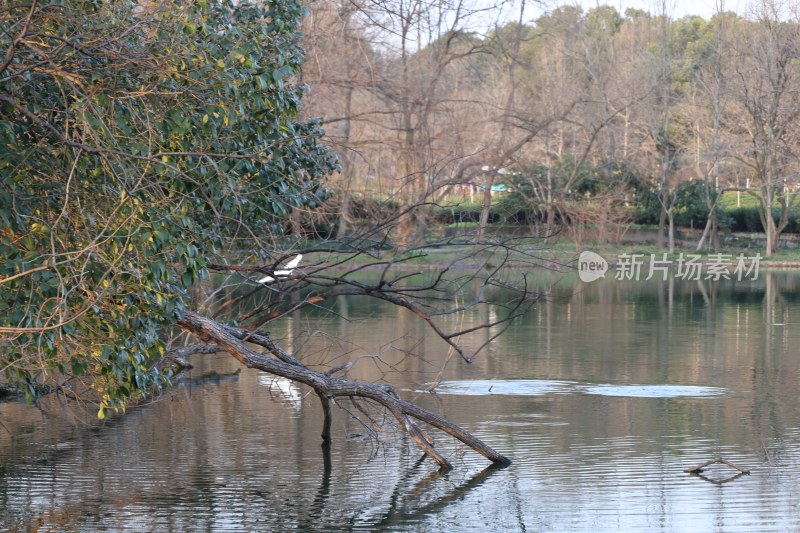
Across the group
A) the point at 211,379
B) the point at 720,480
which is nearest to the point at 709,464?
the point at 720,480

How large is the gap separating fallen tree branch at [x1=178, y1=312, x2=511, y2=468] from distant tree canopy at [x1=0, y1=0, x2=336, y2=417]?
162 cm

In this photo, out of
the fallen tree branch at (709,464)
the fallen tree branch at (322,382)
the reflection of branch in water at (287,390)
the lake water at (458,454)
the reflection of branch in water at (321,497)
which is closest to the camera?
the reflection of branch in water at (321,497)

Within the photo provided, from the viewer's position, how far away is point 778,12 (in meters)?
41.6

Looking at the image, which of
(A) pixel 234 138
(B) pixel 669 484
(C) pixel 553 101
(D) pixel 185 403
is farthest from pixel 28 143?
(C) pixel 553 101

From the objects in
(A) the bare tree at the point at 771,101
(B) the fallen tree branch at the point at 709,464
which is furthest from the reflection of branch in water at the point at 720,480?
(A) the bare tree at the point at 771,101

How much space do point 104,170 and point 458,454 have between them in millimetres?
5539

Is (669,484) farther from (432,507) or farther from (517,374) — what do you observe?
(517,374)

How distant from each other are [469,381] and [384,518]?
7.19 metres

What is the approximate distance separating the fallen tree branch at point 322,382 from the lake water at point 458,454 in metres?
0.42

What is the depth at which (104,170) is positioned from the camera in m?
7.29

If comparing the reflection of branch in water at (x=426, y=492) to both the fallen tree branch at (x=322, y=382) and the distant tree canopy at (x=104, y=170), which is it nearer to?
the fallen tree branch at (x=322, y=382)

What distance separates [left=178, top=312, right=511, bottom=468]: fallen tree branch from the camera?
9930 mm

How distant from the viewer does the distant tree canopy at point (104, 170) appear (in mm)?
6918

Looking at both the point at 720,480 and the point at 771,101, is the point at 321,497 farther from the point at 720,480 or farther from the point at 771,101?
the point at 771,101
